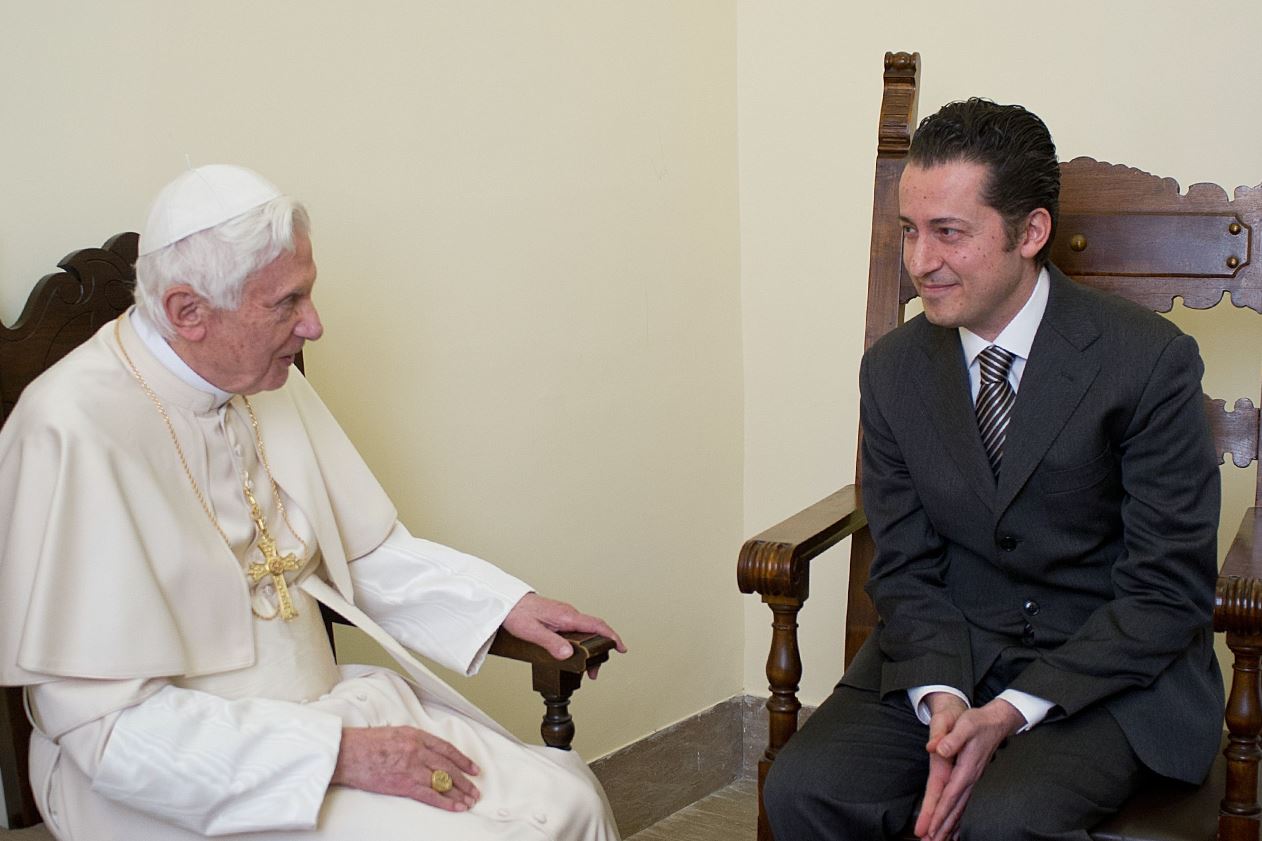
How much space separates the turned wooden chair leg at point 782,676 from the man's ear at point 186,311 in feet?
3.60

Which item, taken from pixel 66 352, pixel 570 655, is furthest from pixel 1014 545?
pixel 66 352

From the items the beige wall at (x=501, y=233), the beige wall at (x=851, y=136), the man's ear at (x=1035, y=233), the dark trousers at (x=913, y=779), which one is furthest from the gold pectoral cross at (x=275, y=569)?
the beige wall at (x=851, y=136)

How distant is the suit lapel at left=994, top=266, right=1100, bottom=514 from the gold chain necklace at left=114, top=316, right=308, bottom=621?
1254mm

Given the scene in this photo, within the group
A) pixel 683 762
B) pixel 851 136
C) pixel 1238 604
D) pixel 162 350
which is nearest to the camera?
pixel 1238 604

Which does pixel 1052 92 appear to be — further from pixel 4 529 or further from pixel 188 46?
pixel 4 529

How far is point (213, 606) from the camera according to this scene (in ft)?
7.07

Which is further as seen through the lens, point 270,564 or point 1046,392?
point 1046,392

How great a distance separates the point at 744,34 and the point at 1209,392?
5.37 ft

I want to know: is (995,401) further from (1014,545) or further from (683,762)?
(683,762)

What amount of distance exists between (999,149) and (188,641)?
1599 millimetres

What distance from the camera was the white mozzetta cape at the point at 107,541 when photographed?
1.96 m

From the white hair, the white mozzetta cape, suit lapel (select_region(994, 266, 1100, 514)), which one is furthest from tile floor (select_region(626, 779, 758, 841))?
the white hair

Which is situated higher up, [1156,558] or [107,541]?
[107,541]

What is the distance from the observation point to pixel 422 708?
2.44 meters
